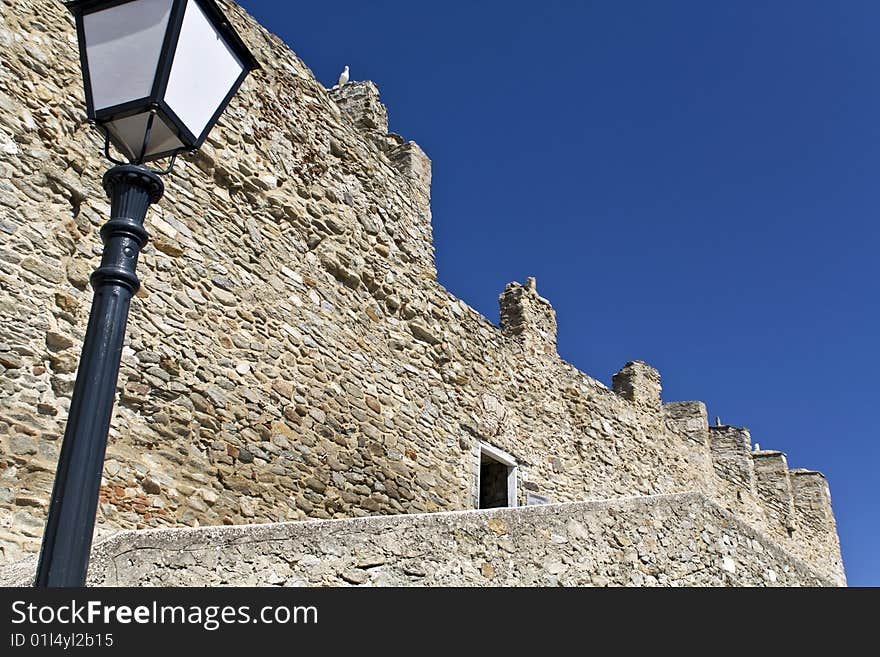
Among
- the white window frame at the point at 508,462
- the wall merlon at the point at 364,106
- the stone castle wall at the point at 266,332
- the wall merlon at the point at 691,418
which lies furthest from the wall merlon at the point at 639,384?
the wall merlon at the point at 364,106

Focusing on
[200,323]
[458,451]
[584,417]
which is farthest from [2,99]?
[584,417]

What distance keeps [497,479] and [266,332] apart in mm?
4280

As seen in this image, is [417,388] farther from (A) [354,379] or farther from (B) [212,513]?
(B) [212,513]

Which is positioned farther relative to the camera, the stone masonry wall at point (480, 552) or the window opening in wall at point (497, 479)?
the window opening in wall at point (497, 479)

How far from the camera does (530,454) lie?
10828 mm

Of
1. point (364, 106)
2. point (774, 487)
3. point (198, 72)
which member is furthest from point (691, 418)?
point (198, 72)

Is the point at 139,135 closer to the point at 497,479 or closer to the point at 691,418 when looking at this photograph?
the point at 497,479

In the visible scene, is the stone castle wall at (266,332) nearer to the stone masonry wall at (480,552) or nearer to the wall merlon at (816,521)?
the stone masonry wall at (480,552)

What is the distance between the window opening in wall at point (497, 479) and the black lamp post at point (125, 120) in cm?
765

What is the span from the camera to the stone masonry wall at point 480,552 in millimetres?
3756

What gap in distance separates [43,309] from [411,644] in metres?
3.54

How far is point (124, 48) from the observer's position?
2635 millimetres

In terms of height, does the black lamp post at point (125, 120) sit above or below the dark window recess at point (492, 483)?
below

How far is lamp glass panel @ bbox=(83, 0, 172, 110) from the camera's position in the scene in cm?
261
